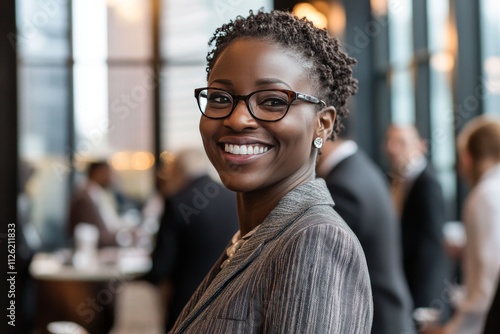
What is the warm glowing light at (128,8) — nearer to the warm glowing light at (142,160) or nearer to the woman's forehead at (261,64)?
the warm glowing light at (142,160)

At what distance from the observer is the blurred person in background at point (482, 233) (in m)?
3.31

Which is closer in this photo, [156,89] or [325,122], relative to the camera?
[325,122]

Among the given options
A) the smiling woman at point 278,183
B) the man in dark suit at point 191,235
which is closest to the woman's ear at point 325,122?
the smiling woman at point 278,183

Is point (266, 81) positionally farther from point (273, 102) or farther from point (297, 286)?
point (297, 286)

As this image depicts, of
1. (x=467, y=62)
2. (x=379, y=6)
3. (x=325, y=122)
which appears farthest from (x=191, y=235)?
(x=379, y=6)

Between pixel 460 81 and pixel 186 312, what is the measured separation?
4.64 m

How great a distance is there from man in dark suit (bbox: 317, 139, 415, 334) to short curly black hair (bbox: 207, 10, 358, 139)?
167 centimetres

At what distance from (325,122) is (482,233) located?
7.36ft

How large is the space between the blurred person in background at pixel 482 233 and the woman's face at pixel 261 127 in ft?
7.02

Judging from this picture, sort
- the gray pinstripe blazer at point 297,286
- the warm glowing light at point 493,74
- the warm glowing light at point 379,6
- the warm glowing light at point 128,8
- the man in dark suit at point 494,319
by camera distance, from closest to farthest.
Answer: the gray pinstripe blazer at point 297,286 < the man in dark suit at point 494,319 < the warm glowing light at point 493,74 < the warm glowing light at point 379,6 < the warm glowing light at point 128,8

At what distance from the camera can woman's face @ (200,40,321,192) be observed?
1223mm

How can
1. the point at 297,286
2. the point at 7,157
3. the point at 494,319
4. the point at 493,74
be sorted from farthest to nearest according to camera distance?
the point at 493,74 → the point at 494,319 → the point at 7,157 → the point at 297,286

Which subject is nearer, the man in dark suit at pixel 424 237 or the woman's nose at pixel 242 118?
the woman's nose at pixel 242 118

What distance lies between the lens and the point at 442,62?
6.15 metres
